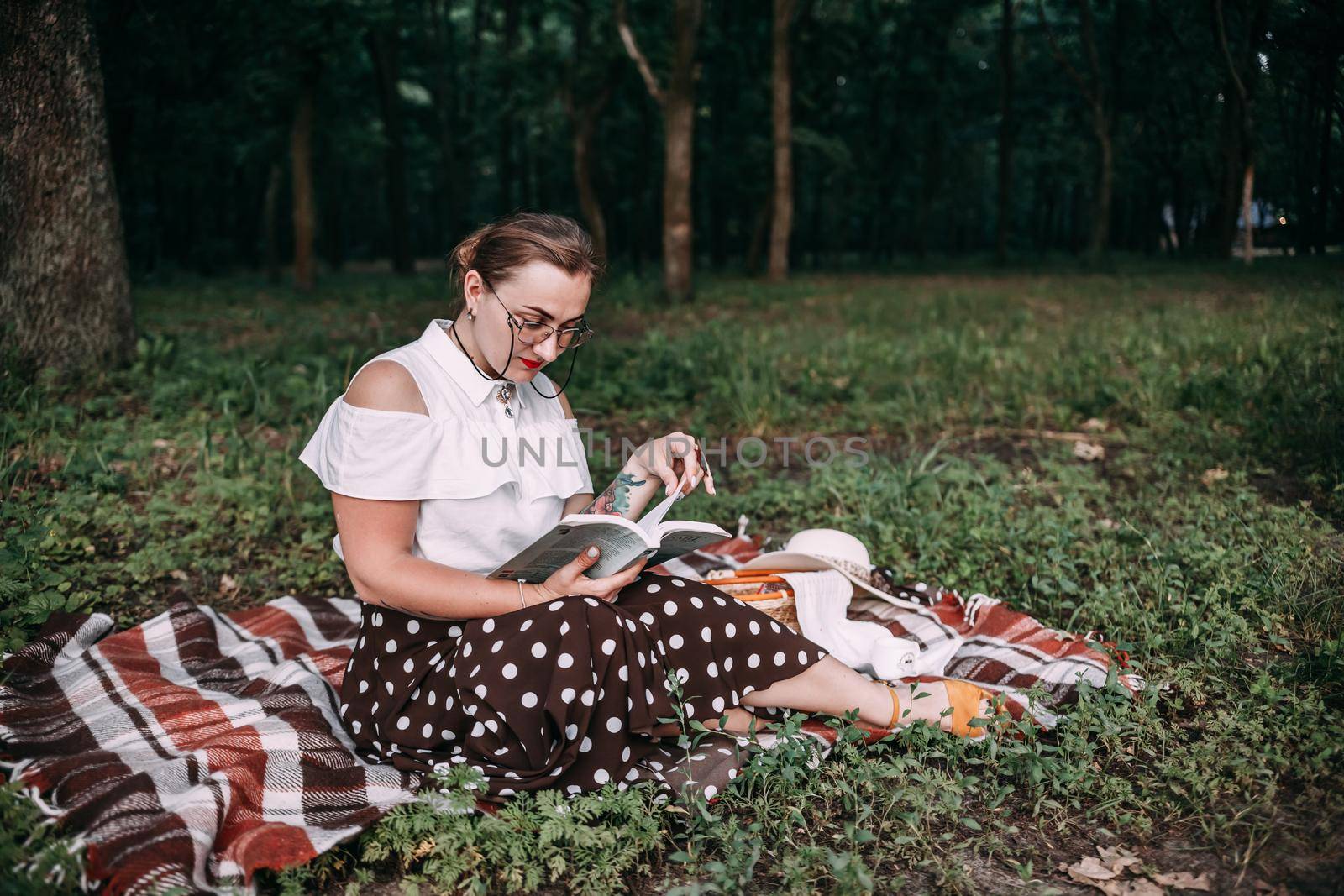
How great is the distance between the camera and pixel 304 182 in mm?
12539

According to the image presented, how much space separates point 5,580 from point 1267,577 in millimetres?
4332

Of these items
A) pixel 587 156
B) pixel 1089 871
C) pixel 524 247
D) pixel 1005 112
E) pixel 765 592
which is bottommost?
pixel 1089 871

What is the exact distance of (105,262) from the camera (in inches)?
213

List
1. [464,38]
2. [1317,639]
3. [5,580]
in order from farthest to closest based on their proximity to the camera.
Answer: [464,38], [5,580], [1317,639]

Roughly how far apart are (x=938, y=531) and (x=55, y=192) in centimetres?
494

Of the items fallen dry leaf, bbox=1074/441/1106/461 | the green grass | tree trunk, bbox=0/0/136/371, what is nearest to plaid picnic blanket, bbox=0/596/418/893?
the green grass

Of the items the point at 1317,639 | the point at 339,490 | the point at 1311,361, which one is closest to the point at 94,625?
the point at 339,490

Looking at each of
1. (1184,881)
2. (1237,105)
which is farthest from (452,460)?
(1237,105)

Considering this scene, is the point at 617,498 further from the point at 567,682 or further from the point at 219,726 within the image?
the point at 219,726

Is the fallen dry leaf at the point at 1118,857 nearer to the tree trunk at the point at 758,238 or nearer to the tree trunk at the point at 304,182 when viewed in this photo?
the tree trunk at the point at 304,182

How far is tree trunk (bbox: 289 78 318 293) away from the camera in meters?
11.7

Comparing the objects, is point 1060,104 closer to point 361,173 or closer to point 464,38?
point 464,38

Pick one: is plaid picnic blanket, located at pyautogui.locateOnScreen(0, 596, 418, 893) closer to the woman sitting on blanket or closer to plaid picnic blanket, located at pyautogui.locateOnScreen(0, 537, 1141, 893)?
plaid picnic blanket, located at pyautogui.locateOnScreen(0, 537, 1141, 893)

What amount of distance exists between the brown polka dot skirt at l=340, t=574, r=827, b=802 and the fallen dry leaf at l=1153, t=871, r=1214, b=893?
3.05 feet
